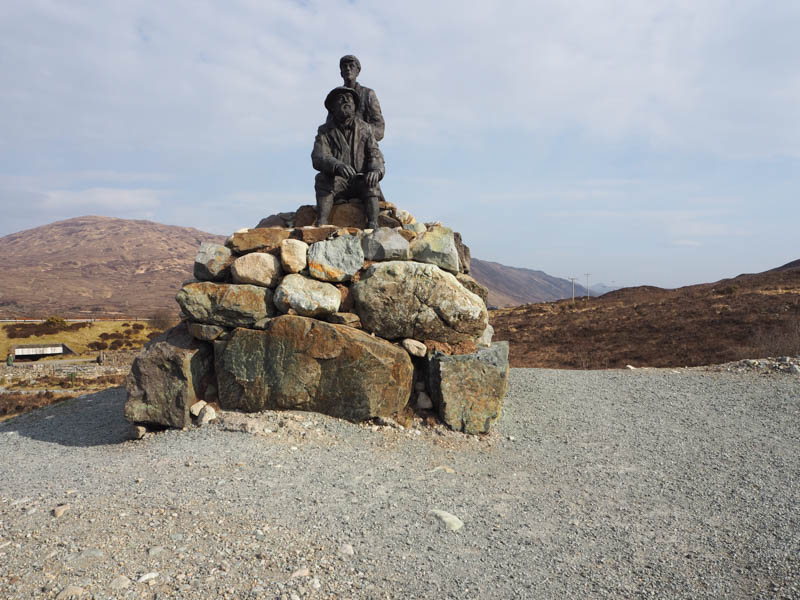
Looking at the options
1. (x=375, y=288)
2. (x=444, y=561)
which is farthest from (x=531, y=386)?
(x=444, y=561)

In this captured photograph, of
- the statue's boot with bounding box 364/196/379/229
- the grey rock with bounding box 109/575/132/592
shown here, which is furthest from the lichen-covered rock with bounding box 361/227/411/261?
the grey rock with bounding box 109/575/132/592

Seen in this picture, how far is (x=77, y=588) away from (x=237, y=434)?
334 centimetres

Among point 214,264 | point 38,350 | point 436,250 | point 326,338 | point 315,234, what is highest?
point 315,234

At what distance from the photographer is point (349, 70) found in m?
9.38

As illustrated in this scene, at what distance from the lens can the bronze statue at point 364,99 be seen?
9383 millimetres

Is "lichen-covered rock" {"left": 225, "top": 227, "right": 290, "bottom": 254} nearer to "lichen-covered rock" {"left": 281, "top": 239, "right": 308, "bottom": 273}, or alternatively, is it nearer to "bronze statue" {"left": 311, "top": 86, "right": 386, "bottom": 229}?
"lichen-covered rock" {"left": 281, "top": 239, "right": 308, "bottom": 273}

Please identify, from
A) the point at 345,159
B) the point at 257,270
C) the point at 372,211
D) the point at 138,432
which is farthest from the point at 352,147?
the point at 138,432

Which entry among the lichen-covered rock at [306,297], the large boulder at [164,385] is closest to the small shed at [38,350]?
the large boulder at [164,385]

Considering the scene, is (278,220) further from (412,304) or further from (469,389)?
(469,389)

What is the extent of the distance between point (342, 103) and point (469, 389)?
562cm

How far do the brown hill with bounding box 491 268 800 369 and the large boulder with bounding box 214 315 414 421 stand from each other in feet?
42.3

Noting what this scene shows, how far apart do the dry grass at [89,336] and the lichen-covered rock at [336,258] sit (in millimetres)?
39032

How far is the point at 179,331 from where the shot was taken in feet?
26.4

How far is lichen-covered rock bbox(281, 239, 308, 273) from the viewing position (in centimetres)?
769
